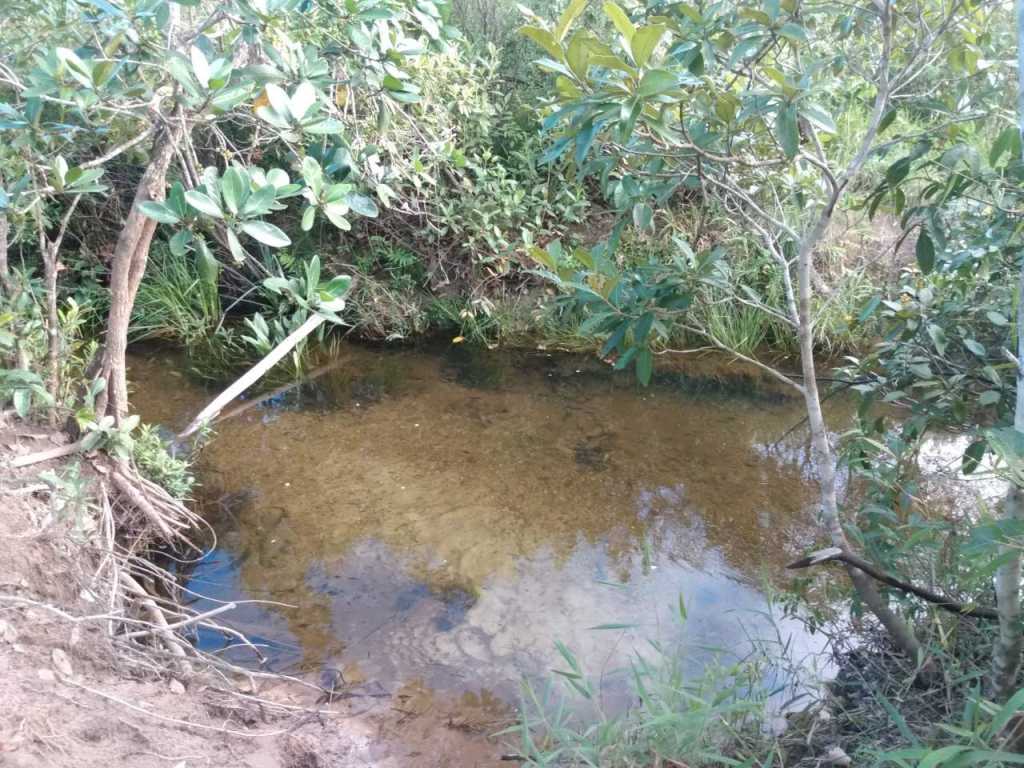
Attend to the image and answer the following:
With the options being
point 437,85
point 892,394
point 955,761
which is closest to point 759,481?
point 892,394

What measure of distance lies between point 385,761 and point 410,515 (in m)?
1.48

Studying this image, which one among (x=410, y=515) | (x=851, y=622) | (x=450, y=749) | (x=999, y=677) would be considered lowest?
(x=410, y=515)

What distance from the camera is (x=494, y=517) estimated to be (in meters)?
3.92

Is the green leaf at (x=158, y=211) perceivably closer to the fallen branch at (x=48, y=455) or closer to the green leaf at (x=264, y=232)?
the green leaf at (x=264, y=232)

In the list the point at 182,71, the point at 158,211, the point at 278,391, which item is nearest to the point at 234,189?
the point at 158,211

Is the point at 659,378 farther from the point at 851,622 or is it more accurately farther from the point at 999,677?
the point at 999,677

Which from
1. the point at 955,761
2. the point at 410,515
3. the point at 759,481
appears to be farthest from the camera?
the point at 759,481

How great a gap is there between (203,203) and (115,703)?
132cm

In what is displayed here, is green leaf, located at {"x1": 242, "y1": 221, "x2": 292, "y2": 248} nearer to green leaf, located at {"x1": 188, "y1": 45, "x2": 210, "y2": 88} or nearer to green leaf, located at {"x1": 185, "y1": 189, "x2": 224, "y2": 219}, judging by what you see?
green leaf, located at {"x1": 185, "y1": 189, "x2": 224, "y2": 219}

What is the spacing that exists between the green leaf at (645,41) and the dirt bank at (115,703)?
1989mm

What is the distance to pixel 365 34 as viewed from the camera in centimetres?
267

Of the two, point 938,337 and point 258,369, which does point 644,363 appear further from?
point 258,369

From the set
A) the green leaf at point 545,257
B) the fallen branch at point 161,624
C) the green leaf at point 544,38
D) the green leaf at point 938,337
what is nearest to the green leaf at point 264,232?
the green leaf at point 545,257

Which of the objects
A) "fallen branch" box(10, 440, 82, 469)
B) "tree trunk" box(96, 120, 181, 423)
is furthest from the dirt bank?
"tree trunk" box(96, 120, 181, 423)
